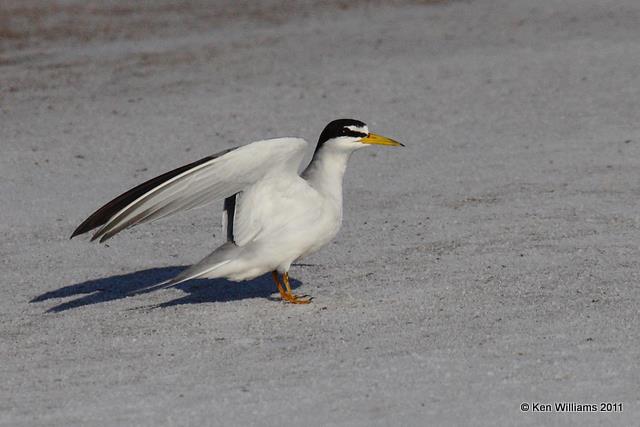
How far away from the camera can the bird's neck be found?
658 centimetres

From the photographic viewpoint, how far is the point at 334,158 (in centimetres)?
664

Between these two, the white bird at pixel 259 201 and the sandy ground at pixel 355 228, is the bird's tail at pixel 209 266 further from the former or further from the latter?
the sandy ground at pixel 355 228

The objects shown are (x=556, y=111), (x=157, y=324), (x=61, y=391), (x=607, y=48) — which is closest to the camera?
(x=61, y=391)

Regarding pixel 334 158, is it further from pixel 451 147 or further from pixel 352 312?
pixel 451 147

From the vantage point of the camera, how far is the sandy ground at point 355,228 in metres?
5.06

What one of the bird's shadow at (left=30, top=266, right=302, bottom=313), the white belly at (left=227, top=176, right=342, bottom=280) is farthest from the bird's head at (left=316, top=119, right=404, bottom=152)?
the bird's shadow at (left=30, top=266, right=302, bottom=313)

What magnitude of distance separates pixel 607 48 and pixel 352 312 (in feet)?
25.9

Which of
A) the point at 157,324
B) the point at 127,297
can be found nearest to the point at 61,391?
the point at 157,324

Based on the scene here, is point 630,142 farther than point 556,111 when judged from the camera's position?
No

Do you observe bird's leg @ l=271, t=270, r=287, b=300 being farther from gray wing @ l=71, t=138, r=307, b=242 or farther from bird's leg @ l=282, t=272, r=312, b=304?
gray wing @ l=71, t=138, r=307, b=242

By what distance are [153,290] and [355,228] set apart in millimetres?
1696

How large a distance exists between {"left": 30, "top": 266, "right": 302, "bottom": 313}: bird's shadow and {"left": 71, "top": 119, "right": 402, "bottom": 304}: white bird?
1.02 feet

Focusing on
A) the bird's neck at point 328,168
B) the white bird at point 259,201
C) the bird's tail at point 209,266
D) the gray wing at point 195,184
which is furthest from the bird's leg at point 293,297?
the gray wing at point 195,184

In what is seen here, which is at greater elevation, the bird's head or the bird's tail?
the bird's head
